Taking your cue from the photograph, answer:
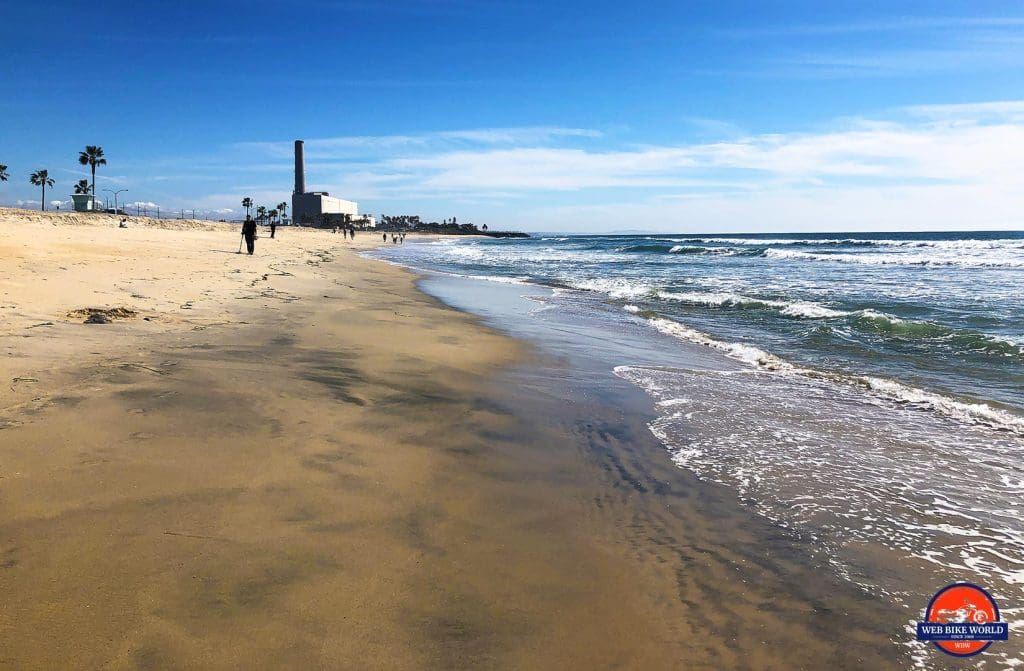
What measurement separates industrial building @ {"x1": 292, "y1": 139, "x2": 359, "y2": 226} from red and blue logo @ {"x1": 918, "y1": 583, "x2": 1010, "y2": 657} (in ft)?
390

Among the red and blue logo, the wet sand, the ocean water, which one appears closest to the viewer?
the wet sand

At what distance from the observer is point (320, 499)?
3246 millimetres

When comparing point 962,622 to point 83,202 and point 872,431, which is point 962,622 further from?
point 83,202

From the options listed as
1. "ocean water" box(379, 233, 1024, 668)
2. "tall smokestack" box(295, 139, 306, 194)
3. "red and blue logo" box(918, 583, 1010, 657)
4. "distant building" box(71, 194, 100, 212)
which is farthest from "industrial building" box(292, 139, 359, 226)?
"red and blue logo" box(918, 583, 1010, 657)

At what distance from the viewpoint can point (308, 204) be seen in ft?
390

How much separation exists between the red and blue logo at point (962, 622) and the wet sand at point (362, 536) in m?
0.26

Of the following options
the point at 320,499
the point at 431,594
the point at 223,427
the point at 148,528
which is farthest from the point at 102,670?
the point at 223,427

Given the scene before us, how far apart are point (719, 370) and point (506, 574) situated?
555cm

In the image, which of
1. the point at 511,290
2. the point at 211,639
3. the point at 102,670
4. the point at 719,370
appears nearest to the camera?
the point at 102,670

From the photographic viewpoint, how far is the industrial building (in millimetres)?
116125

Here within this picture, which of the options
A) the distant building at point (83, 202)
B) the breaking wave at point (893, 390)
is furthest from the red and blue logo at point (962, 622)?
the distant building at point (83, 202)

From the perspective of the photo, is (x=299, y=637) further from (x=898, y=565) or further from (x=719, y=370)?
(x=719, y=370)

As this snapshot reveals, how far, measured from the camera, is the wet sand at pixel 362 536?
2.21 meters

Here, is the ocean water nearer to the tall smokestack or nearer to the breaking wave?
the breaking wave
